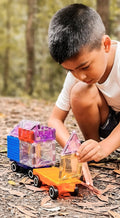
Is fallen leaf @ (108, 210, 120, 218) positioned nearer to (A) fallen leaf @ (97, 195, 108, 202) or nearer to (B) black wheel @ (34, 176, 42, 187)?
(A) fallen leaf @ (97, 195, 108, 202)

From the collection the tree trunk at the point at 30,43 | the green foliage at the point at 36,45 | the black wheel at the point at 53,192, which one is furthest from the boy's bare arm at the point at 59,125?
the tree trunk at the point at 30,43

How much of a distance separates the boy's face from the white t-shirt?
0.27 metres

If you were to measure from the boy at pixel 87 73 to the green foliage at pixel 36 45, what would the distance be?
Answer: 6.15 meters

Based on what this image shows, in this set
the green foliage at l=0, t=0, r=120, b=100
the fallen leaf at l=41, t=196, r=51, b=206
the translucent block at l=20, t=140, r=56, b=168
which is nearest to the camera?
the fallen leaf at l=41, t=196, r=51, b=206

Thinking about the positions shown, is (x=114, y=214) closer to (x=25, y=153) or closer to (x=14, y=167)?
(x=25, y=153)

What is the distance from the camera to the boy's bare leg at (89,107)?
2.92 metres

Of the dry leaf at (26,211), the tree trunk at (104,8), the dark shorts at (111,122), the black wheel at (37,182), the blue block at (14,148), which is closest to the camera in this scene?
the dry leaf at (26,211)

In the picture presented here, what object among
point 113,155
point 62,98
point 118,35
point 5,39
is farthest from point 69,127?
point 5,39

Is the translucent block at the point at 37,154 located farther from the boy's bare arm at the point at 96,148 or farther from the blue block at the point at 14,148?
the boy's bare arm at the point at 96,148

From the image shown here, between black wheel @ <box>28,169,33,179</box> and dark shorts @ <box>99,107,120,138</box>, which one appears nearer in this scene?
black wheel @ <box>28,169,33,179</box>

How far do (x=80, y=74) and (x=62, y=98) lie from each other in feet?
2.57

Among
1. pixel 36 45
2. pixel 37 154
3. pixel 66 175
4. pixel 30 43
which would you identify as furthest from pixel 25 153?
pixel 36 45

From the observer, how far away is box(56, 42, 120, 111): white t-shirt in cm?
279

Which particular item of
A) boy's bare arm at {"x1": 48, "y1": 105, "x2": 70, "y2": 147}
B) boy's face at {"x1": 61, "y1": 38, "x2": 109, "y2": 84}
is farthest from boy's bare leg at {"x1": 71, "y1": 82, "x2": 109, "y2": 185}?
boy's face at {"x1": 61, "y1": 38, "x2": 109, "y2": 84}
